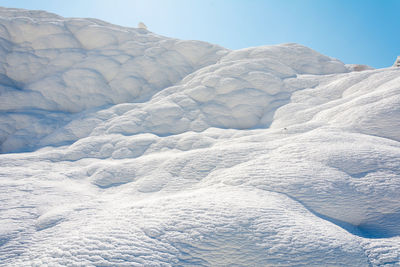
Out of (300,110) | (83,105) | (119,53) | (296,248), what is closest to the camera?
(296,248)

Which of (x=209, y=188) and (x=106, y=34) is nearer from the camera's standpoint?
(x=209, y=188)

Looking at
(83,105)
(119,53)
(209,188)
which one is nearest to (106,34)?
(119,53)

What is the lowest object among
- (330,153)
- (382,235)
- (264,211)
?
(264,211)

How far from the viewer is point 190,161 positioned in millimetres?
4465

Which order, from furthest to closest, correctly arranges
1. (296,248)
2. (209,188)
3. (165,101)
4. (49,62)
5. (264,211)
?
(49,62) → (165,101) → (209,188) → (264,211) → (296,248)

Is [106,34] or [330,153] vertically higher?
[330,153]

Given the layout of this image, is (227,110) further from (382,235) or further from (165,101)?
(382,235)

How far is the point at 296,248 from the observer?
232cm

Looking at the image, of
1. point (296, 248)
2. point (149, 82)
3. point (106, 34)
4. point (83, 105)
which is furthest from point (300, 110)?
point (106, 34)

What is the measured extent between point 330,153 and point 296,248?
1960 mm

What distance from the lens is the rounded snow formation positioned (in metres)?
2.41

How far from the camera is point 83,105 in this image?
29.6ft

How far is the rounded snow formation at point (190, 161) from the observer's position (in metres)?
2.41

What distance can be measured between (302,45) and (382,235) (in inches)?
437
